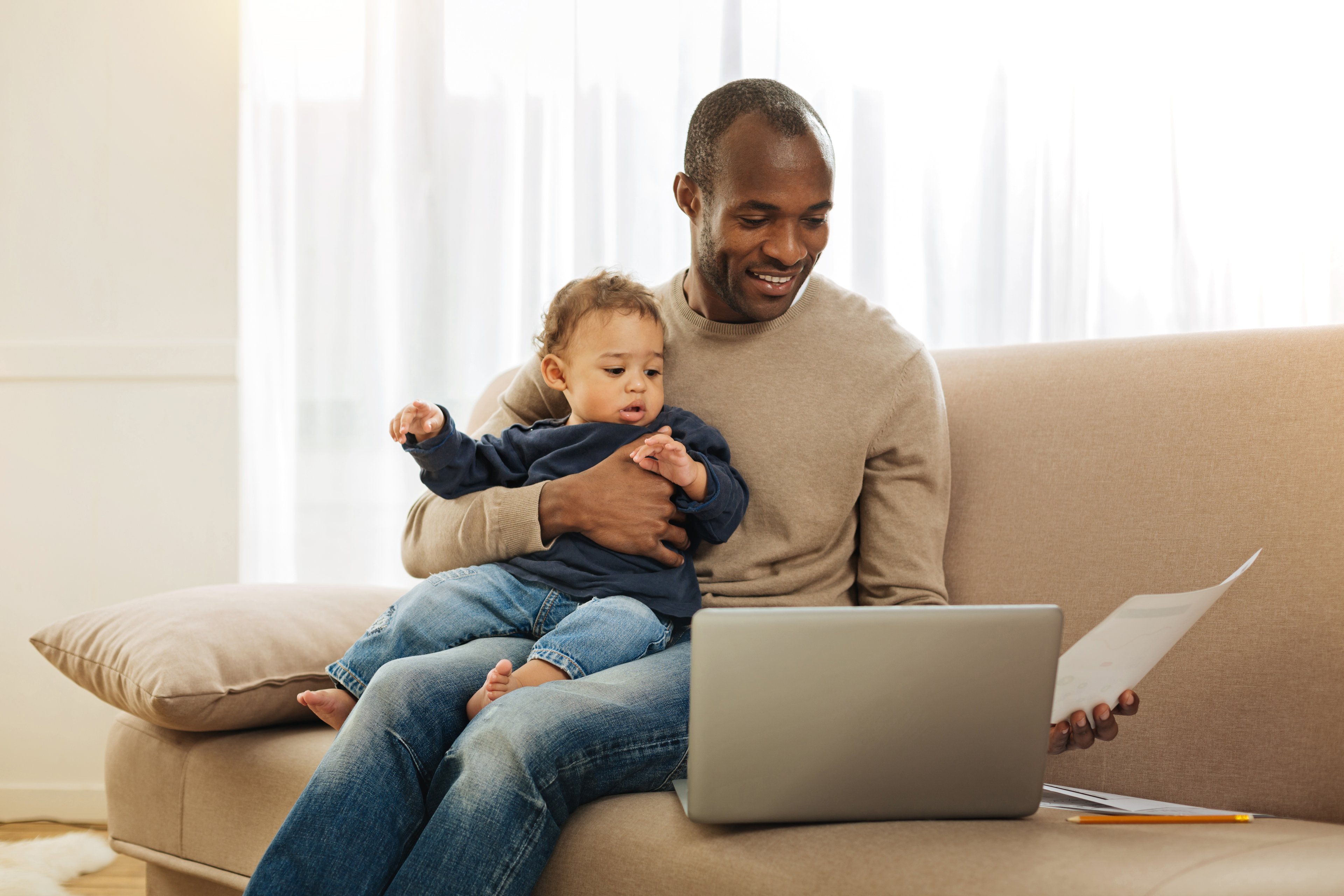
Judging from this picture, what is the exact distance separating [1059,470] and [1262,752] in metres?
0.42

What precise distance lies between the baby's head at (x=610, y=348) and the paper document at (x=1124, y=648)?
0.66 meters

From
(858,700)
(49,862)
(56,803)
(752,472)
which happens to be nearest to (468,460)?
(752,472)

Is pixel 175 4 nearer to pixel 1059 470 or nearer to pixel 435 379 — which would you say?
pixel 435 379

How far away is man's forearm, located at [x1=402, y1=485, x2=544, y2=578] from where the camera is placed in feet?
4.35

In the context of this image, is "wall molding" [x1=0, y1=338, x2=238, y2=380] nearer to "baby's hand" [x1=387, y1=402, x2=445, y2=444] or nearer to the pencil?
"baby's hand" [x1=387, y1=402, x2=445, y2=444]

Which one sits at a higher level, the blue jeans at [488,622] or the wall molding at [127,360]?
the wall molding at [127,360]

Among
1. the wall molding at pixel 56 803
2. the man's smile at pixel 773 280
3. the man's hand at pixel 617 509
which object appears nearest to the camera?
the man's hand at pixel 617 509

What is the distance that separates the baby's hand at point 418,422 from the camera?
4.29ft

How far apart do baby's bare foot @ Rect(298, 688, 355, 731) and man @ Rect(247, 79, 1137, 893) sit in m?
0.15

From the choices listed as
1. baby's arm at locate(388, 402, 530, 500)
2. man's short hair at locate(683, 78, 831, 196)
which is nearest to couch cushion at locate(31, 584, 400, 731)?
baby's arm at locate(388, 402, 530, 500)

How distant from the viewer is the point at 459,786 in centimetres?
93

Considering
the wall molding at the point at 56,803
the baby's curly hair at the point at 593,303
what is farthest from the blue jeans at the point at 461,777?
the wall molding at the point at 56,803

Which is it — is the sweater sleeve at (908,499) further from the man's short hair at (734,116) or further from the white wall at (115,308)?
the white wall at (115,308)

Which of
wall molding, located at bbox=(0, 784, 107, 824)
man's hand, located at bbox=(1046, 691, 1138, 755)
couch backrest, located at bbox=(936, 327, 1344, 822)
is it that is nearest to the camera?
man's hand, located at bbox=(1046, 691, 1138, 755)
